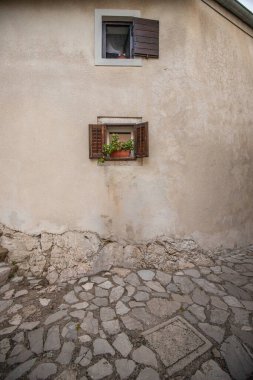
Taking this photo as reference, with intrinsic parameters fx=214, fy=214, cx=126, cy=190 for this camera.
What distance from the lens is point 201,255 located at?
5113 mm

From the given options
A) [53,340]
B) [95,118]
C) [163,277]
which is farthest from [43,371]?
[95,118]

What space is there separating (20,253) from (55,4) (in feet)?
17.8

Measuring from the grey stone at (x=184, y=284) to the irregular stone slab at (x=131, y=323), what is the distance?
1193mm

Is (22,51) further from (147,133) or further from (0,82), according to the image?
(147,133)

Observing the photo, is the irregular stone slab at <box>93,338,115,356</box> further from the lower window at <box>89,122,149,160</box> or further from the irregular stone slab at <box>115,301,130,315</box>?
the lower window at <box>89,122,149,160</box>

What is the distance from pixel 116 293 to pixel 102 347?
1149mm

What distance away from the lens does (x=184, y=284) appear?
4.26 meters

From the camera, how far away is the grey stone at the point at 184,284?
408 centimetres

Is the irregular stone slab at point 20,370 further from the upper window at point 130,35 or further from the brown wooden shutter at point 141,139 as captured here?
the upper window at point 130,35

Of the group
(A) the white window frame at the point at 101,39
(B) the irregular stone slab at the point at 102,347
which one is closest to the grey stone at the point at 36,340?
(B) the irregular stone slab at the point at 102,347

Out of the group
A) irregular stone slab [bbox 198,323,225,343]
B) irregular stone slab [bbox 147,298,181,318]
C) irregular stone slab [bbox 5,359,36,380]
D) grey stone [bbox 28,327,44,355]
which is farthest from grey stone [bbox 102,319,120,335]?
irregular stone slab [bbox 198,323,225,343]

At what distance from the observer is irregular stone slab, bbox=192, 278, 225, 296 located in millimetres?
4008

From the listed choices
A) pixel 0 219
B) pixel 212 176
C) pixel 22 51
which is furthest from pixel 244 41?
pixel 0 219

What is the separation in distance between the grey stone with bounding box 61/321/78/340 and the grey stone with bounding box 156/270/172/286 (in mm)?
1889
